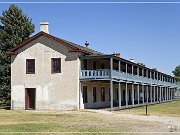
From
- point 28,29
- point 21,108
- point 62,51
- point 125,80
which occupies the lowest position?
point 21,108

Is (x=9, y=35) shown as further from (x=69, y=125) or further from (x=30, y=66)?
(x=69, y=125)

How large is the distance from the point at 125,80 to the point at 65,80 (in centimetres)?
728

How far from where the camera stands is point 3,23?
4856cm

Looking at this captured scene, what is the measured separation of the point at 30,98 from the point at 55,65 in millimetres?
4252

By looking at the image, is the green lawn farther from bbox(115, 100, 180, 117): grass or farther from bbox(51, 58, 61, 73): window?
bbox(51, 58, 61, 73): window

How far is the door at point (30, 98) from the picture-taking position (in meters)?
37.2

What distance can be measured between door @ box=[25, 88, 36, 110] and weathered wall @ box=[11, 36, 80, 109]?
333mm

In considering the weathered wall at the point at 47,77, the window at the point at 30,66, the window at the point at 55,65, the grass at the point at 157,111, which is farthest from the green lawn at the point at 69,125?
the window at the point at 30,66

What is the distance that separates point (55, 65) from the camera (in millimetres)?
36438

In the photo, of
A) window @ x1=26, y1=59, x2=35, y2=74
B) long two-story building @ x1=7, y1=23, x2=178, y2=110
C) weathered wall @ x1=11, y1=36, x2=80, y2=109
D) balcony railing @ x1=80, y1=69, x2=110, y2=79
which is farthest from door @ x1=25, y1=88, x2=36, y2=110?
balcony railing @ x1=80, y1=69, x2=110, y2=79

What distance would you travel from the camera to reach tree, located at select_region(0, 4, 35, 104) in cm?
4728

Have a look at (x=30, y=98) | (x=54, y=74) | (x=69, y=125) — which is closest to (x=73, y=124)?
(x=69, y=125)

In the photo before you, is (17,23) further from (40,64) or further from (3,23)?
(40,64)

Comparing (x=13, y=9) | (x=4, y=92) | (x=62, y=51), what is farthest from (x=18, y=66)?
(x=13, y=9)
